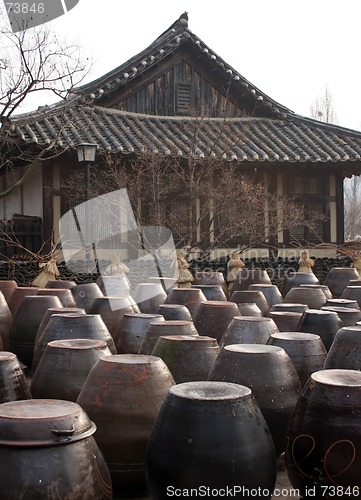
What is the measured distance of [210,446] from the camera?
257 centimetres

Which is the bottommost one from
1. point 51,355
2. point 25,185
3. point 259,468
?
point 259,468

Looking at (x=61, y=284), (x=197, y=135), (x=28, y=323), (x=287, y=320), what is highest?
(x=197, y=135)

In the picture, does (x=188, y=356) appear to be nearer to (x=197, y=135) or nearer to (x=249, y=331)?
(x=249, y=331)

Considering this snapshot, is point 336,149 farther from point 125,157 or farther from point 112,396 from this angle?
point 112,396

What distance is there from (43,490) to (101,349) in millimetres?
1564

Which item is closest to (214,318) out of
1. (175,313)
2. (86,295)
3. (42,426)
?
(175,313)

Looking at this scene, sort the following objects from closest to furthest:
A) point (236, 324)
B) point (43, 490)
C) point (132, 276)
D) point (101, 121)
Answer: point (43, 490), point (236, 324), point (132, 276), point (101, 121)

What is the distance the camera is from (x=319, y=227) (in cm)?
1409

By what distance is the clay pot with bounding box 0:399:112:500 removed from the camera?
232 centimetres

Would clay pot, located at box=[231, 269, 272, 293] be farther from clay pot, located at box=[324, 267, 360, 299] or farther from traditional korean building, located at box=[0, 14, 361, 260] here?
traditional korean building, located at box=[0, 14, 361, 260]

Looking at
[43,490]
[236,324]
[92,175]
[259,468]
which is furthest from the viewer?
[92,175]

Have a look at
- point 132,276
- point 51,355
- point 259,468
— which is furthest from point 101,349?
point 132,276

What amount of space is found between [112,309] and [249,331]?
77.1 inches

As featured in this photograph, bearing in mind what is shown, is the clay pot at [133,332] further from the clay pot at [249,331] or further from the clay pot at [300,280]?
the clay pot at [300,280]
